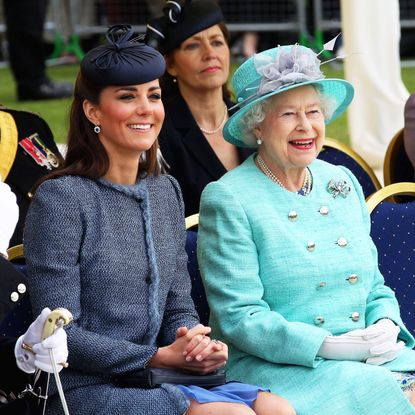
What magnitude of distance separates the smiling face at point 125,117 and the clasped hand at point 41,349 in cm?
78

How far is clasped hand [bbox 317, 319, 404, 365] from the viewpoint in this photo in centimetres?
405

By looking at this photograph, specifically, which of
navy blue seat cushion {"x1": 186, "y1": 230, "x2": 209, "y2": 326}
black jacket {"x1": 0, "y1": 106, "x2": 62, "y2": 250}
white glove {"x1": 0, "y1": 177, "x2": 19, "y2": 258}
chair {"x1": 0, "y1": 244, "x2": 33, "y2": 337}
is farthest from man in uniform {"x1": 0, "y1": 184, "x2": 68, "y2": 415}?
black jacket {"x1": 0, "y1": 106, "x2": 62, "y2": 250}

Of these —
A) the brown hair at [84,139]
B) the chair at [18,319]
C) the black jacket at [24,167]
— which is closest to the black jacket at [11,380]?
the chair at [18,319]

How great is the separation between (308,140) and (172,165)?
42.7 inches

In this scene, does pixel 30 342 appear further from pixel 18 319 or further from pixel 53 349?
pixel 18 319

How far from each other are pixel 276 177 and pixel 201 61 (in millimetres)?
1273

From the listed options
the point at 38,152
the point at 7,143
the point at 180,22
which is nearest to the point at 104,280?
the point at 7,143

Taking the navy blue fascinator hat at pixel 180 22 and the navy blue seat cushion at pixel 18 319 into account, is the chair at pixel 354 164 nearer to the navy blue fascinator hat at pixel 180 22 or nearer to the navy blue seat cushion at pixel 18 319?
the navy blue fascinator hat at pixel 180 22

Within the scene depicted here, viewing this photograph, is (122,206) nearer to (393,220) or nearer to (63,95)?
(393,220)

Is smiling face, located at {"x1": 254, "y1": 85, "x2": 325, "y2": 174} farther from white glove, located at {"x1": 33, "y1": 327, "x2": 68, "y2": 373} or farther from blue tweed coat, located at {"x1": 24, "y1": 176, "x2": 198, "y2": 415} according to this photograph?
white glove, located at {"x1": 33, "y1": 327, "x2": 68, "y2": 373}

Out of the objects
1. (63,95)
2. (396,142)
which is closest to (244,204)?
(396,142)

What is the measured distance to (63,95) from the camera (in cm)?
1144

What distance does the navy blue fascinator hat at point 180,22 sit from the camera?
544 centimetres

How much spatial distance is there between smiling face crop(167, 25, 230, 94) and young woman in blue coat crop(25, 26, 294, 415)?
1.41 meters
